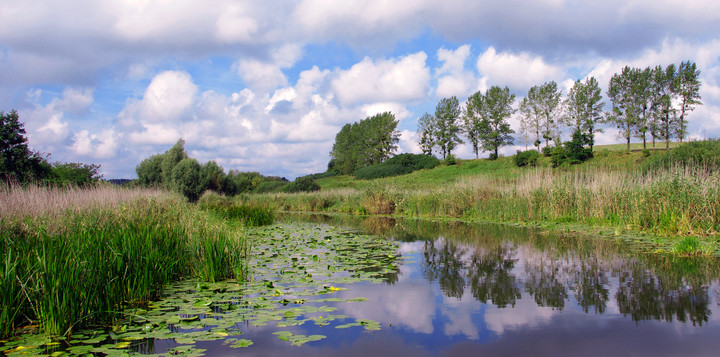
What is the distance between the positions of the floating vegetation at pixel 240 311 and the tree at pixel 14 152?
472 inches

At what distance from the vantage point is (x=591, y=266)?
8008 millimetres

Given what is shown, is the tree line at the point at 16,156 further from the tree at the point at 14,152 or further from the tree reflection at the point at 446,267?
the tree reflection at the point at 446,267

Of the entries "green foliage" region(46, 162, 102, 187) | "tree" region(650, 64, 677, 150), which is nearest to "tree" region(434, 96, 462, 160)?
"tree" region(650, 64, 677, 150)

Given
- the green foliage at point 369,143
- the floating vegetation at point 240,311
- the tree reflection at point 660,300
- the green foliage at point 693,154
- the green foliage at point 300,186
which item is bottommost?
the tree reflection at point 660,300

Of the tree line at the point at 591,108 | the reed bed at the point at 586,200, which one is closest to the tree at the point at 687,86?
the tree line at the point at 591,108

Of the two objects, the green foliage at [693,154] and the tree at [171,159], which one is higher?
the tree at [171,159]

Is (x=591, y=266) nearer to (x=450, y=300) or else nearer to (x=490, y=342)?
(x=450, y=300)

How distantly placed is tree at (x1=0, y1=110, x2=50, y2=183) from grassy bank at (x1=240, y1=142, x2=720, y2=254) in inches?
619

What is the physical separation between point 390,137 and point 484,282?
215 feet

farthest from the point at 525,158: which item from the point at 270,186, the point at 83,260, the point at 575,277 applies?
the point at 83,260

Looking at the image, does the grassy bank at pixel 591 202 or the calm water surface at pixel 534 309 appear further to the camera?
the grassy bank at pixel 591 202

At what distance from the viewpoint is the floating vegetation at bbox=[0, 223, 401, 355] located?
14.2ft

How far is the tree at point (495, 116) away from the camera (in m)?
55.8

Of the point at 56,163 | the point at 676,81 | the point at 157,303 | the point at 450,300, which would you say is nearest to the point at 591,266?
the point at 450,300
